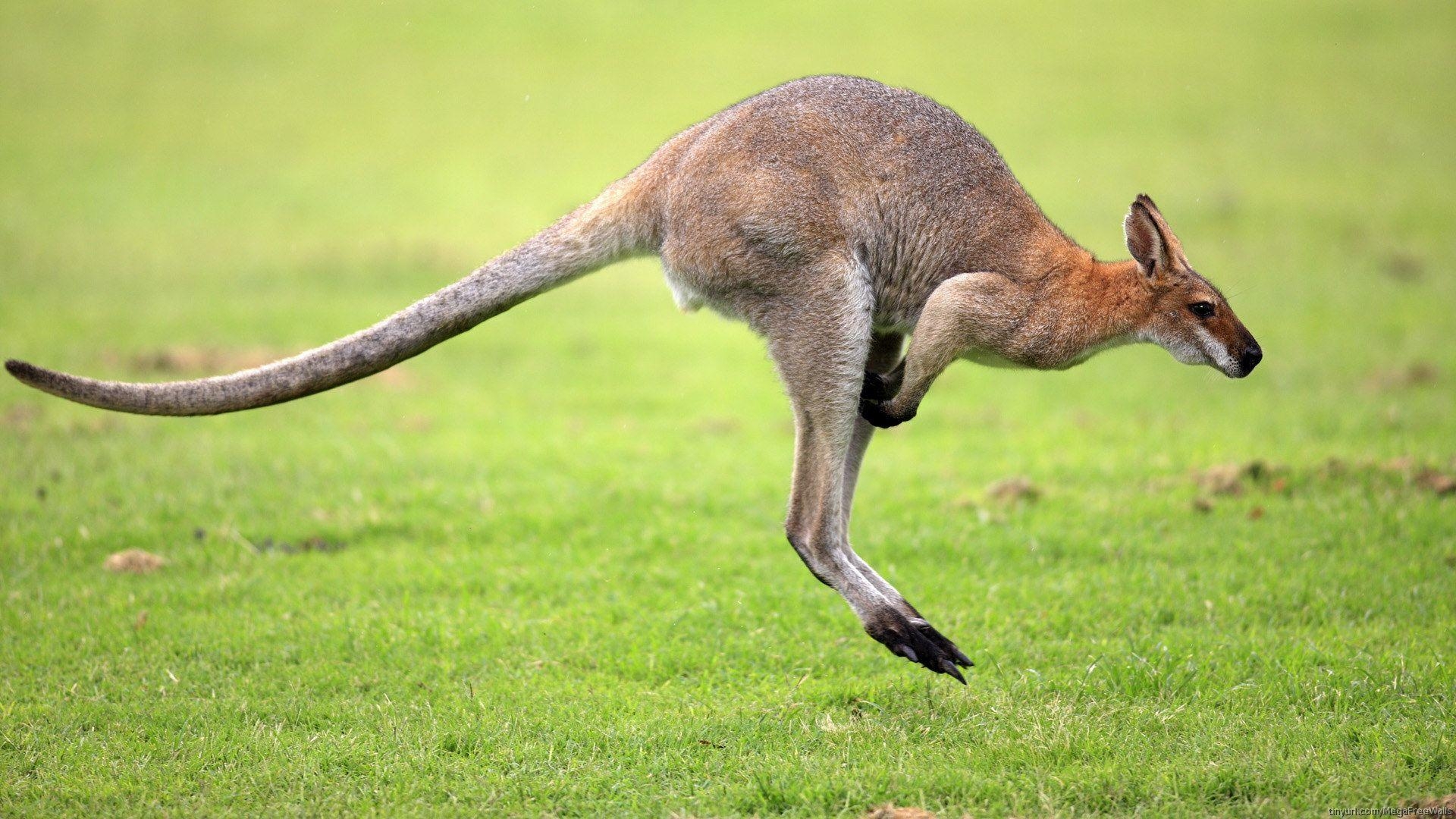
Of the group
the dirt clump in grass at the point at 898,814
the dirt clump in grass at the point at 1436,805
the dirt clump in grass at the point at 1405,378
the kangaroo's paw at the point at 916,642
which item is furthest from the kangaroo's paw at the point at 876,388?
the dirt clump in grass at the point at 1405,378

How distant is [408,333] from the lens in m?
5.26

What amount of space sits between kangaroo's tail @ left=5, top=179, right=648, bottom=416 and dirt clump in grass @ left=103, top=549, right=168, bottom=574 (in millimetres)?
2426

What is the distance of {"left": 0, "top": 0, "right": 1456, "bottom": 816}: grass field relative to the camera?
16.4 feet

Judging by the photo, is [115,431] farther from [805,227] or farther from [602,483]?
[805,227]

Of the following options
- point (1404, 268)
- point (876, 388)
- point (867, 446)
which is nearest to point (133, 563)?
point (867, 446)

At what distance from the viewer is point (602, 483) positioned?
897cm

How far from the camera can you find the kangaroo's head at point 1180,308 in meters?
5.21

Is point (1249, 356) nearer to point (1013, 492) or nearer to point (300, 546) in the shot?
point (1013, 492)

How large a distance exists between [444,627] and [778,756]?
6.90 ft

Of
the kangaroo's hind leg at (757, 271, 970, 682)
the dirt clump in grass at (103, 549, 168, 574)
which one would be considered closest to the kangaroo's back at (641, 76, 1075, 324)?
the kangaroo's hind leg at (757, 271, 970, 682)

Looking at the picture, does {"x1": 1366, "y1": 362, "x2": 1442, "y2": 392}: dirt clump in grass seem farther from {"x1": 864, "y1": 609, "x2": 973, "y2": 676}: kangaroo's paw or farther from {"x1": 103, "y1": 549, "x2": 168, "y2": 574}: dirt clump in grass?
{"x1": 103, "y1": 549, "x2": 168, "y2": 574}: dirt clump in grass

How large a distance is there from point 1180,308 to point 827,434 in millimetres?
1449

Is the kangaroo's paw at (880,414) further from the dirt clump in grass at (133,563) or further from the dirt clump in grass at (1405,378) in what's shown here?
the dirt clump in grass at (1405,378)

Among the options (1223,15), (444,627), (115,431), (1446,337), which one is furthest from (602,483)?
(1223,15)
